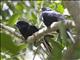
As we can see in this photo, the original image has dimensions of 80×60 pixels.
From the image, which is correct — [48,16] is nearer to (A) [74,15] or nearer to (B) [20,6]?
(B) [20,6]

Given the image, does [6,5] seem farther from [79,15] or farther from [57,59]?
[79,15]

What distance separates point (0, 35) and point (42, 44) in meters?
0.75

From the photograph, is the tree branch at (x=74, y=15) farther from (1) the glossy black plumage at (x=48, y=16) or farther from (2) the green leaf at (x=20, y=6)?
(2) the green leaf at (x=20, y=6)

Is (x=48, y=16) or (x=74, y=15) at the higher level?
(x=48, y=16)

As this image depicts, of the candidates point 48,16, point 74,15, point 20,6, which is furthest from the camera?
point 20,6

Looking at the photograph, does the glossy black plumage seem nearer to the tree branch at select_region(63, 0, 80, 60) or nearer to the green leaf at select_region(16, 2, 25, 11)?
the green leaf at select_region(16, 2, 25, 11)

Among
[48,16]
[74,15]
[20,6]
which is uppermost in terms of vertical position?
[20,6]

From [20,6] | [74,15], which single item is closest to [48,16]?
[20,6]

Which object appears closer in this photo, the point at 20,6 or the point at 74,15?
the point at 74,15

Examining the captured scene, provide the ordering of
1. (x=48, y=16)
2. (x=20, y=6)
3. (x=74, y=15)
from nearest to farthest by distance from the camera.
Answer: (x=74, y=15)
(x=48, y=16)
(x=20, y=6)

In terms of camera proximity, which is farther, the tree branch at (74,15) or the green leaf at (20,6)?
the green leaf at (20,6)

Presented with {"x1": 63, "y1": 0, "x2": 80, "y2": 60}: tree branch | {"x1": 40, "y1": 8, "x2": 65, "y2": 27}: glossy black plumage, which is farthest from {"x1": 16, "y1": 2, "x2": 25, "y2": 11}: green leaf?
{"x1": 63, "y1": 0, "x2": 80, "y2": 60}: tree branch

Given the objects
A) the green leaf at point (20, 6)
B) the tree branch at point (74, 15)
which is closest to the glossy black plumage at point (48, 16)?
the green leaf at point (20, 6)

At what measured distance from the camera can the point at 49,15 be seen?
7.18 feet
